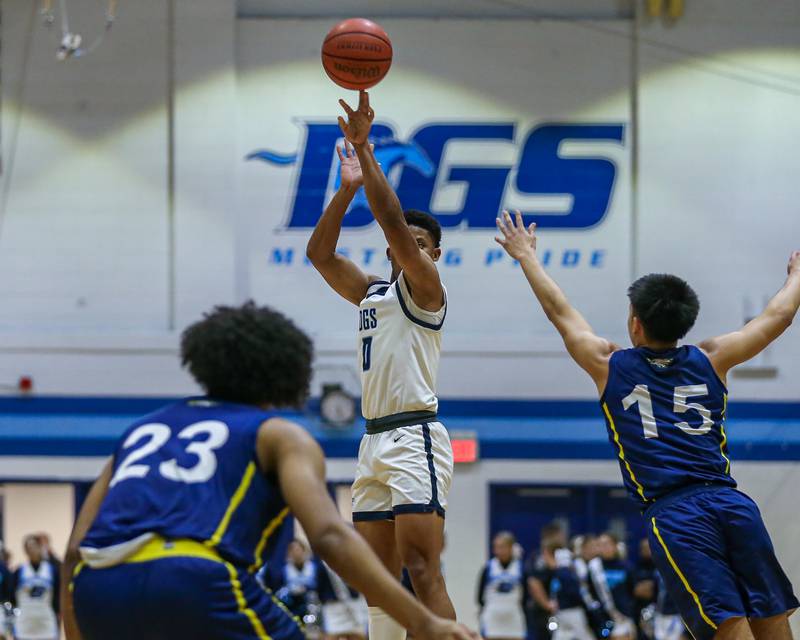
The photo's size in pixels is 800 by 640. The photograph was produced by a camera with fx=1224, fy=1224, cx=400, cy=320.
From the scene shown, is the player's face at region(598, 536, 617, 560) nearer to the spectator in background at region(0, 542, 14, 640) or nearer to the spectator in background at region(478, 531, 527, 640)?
the spectator in background at region(478, 531, 527, 640)

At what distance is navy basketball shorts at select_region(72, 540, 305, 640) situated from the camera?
3.57 m

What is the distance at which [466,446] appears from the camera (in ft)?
62.5

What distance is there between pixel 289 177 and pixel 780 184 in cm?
765

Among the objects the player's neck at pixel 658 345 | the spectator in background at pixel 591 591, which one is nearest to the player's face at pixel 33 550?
the spectator in background at pixel 591 591

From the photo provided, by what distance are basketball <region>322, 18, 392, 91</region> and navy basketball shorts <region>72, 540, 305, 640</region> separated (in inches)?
162

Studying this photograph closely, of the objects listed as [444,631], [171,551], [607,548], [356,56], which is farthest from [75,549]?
[607,548]

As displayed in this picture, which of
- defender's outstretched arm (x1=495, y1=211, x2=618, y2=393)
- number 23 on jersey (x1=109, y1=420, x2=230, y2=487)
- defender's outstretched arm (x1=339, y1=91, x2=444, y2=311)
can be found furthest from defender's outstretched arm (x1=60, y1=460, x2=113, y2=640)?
defender's outstretched arm (x1=495, y1=211, x2=618, y2=393)

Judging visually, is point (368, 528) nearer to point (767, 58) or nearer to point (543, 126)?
point (543, 126)

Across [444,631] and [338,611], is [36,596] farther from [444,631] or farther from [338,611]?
[444,631]

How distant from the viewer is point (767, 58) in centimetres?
1911

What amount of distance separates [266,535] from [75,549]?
0.61 metres

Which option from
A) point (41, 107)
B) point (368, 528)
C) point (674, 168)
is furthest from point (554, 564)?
point (368, 528)

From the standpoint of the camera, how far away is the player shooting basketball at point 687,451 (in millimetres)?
5535

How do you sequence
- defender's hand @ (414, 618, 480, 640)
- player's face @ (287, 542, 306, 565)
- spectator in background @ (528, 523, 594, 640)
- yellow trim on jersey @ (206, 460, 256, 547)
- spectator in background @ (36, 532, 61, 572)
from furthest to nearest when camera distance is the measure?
player's face @ (287, 542, 306, 565), spectator in background @ (36, 532, 61, 572), spectator in background @ (528, 523, 594, 640), yellow trim on jersey @ (206, 460, 256, 547), defender's hand @ (414, 618, 480, 640)
